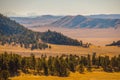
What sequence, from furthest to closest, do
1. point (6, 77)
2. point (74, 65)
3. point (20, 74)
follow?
point (74, 65)
point (20, 74)
point (6, 77)

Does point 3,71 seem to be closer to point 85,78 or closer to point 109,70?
point 85,78

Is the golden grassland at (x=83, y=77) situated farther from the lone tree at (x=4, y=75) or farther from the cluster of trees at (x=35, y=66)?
the lone tree at (x=4, y=75)

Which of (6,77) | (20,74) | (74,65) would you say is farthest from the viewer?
(74,65)

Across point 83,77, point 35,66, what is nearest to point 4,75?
point 35,66

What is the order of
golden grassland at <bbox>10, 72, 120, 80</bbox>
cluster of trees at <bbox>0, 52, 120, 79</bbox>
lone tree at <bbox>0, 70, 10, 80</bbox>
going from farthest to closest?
cluster of trees at <bbox>0, 52, 120, 79</bbox>, golden grassland at <bbox>10, 72, 120, 80</bbox>, lone tree at <bbox>0, 70, 10, 80</bbox>

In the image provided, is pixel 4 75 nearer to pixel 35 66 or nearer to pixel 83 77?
pixel 35 66

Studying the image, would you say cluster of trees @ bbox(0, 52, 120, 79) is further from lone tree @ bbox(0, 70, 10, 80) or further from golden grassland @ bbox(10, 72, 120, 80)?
golden grassland @ bbox(10, 72, 120, 80)

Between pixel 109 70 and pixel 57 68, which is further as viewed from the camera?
pixel 109 70

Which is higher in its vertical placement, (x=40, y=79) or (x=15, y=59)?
(x=15, y=59)

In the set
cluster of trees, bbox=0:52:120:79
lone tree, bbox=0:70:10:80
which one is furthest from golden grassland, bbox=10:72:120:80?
lone tree, bbox=0:70:10:80

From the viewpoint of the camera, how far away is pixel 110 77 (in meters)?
168

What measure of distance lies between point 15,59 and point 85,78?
139ft

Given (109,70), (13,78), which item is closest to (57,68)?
(13,78)

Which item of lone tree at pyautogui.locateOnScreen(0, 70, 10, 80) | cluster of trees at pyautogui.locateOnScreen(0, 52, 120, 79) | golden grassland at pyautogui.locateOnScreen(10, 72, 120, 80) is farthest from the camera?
cluster of trees at pyautogui.locateOnScreen(0, 52, 120, 79)
